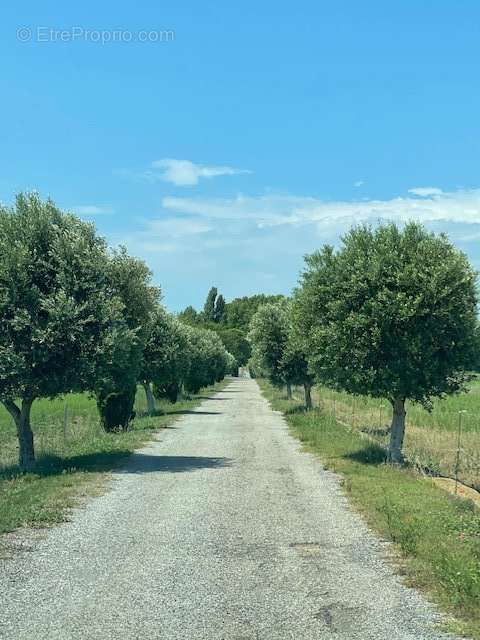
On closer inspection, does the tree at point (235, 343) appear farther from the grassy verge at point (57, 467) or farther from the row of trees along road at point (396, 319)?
the row of trees along road at point (396, 319)

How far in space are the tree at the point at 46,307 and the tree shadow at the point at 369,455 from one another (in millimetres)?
6614

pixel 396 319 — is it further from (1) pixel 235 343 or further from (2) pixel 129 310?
(1) pixel 235 343

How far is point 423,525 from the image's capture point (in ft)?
32.3

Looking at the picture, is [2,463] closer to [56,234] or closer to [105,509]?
[56,234]

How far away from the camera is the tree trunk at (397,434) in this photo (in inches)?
701

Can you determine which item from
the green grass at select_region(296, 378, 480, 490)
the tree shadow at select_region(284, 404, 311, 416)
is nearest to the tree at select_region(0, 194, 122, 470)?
the green grass at select_region(296, 378, 480, 490)

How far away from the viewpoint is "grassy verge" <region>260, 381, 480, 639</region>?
6926mm

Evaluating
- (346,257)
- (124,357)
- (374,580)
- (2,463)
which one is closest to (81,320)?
(124,357)

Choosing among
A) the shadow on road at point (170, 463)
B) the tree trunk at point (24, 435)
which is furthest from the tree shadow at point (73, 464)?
the shadow on road at point (170, 463)

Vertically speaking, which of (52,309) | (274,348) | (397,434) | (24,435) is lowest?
(397,434)

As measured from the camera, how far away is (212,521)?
10578 millimetres

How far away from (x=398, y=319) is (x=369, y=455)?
379 centimetres

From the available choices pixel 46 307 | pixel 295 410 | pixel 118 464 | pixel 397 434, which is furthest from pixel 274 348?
pixel 46 307

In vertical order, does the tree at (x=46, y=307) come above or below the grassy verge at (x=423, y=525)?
above
